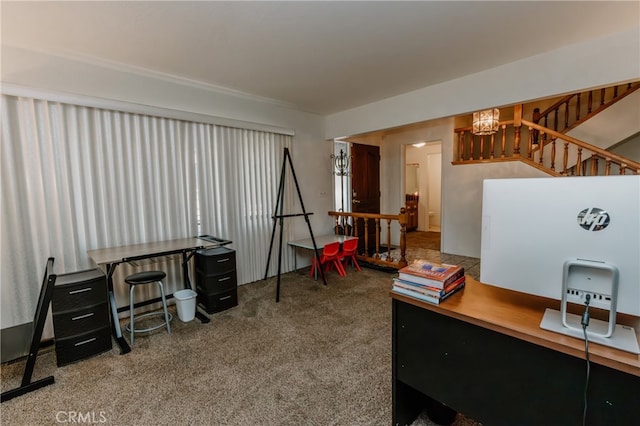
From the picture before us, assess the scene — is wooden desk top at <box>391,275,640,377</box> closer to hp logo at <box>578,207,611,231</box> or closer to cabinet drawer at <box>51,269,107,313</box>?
hp logo at <box>578,207,611,231</box>

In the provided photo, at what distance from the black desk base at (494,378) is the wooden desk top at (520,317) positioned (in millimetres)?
58

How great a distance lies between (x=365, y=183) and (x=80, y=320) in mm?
5054

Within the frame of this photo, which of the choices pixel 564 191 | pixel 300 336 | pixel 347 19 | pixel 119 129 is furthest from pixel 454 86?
pixel 119 129

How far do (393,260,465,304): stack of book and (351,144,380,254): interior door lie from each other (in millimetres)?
4329

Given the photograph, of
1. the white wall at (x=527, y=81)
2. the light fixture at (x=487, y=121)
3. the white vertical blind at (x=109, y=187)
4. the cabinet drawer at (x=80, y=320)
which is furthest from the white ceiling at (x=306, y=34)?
the cabinet drawer at (x=80, y=320)

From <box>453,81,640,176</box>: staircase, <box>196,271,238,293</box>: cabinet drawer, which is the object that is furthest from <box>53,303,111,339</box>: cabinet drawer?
<box>453,81,640,176</box>: staircase

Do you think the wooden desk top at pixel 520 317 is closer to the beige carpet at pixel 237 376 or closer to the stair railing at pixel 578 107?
the beige carpet at pixel 237 376

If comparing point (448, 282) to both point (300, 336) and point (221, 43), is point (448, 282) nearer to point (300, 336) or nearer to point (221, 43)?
point (300, 336)

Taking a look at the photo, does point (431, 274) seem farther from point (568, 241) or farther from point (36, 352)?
point (36, 352)

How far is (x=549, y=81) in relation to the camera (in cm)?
287

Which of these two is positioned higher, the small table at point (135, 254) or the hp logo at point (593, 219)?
the hp logo at point (593, 219)

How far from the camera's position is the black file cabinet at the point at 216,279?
325cm

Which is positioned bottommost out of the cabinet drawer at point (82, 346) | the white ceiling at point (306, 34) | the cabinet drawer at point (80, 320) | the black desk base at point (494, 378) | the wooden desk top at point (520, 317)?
the cabinet drawer at point (82, 346)

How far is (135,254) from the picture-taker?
2.68 m
